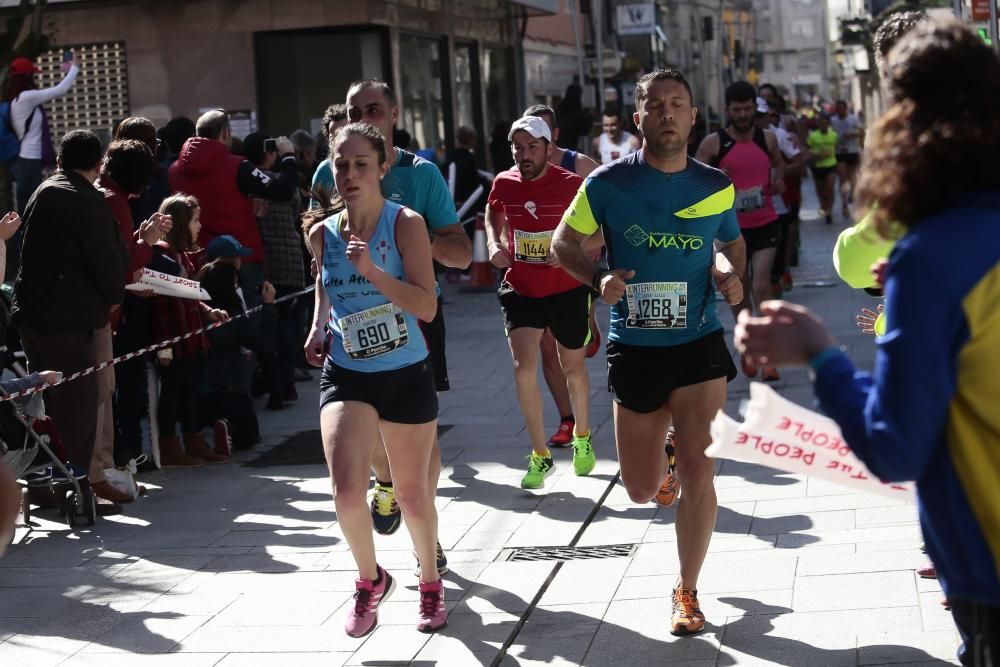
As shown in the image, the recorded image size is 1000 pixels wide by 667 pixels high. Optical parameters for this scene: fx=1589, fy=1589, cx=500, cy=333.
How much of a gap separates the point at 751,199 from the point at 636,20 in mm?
28477

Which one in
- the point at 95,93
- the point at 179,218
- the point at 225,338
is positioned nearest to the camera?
the point at 179,218

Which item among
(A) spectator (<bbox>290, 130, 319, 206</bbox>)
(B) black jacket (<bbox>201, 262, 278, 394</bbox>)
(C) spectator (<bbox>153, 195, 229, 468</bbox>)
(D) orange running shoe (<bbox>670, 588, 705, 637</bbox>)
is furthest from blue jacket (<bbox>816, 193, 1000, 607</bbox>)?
(A) spectator (<bbox>290, 130, 319, 206</bbox>)

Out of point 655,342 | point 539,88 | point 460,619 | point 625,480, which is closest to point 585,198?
point 655,342

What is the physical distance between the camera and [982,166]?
9.29 ft

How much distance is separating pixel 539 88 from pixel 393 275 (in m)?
24.8

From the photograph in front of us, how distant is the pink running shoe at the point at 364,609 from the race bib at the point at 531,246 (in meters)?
3.07

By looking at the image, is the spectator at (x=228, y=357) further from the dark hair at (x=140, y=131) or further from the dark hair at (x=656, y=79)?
the dark hair at (x=656, y=79)

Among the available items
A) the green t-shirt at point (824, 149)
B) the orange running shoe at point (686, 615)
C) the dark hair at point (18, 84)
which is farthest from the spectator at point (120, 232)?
the green t-shirt at point (824, 149)

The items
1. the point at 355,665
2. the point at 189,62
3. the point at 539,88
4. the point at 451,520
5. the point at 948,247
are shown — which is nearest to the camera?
the point at 948,247

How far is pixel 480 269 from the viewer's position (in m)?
18.4

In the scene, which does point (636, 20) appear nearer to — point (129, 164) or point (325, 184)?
point (129, 164)

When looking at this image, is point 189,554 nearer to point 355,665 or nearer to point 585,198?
point 355,665

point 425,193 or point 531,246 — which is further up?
point 425,193

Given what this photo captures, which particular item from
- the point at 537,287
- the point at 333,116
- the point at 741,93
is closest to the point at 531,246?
the point at 537,287
